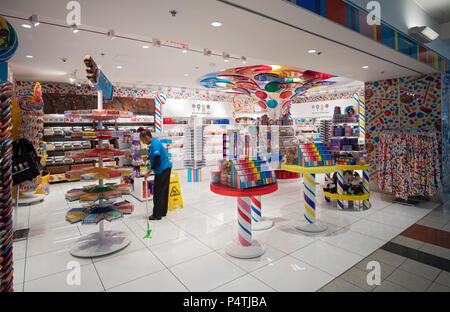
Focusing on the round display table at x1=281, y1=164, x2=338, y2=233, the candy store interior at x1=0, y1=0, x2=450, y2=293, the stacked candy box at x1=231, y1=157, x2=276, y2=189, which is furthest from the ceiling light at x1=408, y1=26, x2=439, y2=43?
the stacked candy box at x1=231, y1=157, x2=276, y2=189

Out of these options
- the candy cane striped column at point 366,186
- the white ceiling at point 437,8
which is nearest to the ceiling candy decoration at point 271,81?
the white ceiling at point 437,8

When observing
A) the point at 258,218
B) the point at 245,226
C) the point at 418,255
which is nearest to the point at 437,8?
the point at 418,255

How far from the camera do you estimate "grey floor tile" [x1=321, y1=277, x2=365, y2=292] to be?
2.59 metres

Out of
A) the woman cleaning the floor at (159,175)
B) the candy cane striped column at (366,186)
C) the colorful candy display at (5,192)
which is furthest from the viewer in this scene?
the candy cane striped column at (366,186)

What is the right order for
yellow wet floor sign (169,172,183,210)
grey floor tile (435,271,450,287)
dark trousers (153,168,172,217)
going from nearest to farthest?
grey floor tile (435,271,450,287) < dark trousers (153,168,172,217) < yellow wet floor sign (169,172,183,210)

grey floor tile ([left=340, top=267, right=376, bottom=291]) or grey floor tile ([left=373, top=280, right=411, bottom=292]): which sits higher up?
grey floor tile ([left=340, top=267, right=376, bottom=291])

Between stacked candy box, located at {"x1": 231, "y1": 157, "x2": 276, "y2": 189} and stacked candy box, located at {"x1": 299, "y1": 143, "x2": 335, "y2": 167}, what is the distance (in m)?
0.88

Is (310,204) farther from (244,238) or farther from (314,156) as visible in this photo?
(244,238)

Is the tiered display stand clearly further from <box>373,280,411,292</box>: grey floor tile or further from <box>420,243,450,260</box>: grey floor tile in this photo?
<box>420,243,450,260</box>: grey floor tile

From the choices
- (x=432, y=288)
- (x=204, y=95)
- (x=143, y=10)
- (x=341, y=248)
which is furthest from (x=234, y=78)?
(x=432, y=288)

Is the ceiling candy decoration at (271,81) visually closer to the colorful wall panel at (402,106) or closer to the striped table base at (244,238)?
the colorful wall panel at (402,106)

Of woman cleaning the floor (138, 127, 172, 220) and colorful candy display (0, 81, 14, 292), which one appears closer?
colorful candy display (0, 81, 14, 292)

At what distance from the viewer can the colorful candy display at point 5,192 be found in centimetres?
162

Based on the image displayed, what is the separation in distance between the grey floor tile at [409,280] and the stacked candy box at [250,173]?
165 cm
